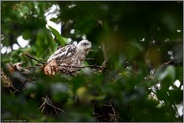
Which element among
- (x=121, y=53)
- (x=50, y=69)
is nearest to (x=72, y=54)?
(x=50, y=69)

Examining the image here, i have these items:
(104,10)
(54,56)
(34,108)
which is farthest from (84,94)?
(54,56)

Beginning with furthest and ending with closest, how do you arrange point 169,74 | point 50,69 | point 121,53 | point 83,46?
point 83,46 < point 50,69 < point 169,74 < point 121,53

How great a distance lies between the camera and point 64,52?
132 inches

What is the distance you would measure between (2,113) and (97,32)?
469 millimetres

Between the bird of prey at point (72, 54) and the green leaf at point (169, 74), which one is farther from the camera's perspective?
the bird of prey at point (72, 54)

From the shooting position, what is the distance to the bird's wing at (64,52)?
10.7 ft

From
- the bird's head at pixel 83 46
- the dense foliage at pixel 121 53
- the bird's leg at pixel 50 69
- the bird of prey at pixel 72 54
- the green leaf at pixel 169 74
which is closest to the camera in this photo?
the dense foliage at pixel 121 53

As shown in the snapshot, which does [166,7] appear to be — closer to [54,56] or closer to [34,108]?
[34,108]

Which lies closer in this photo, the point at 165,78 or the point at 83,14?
the point at 83,14

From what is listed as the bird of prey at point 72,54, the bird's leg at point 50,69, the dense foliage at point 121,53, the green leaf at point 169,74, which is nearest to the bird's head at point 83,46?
the bird of prey at point 72,54

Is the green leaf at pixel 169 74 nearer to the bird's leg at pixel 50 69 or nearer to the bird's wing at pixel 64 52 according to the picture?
the bird's leg at pixel 50 69

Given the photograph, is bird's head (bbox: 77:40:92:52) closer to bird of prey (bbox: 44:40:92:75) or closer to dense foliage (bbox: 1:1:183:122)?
bird of prey (bbox: 44:40:92:75)

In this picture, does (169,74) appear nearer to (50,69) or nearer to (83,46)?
(50,69)

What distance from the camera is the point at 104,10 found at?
2.58ft
